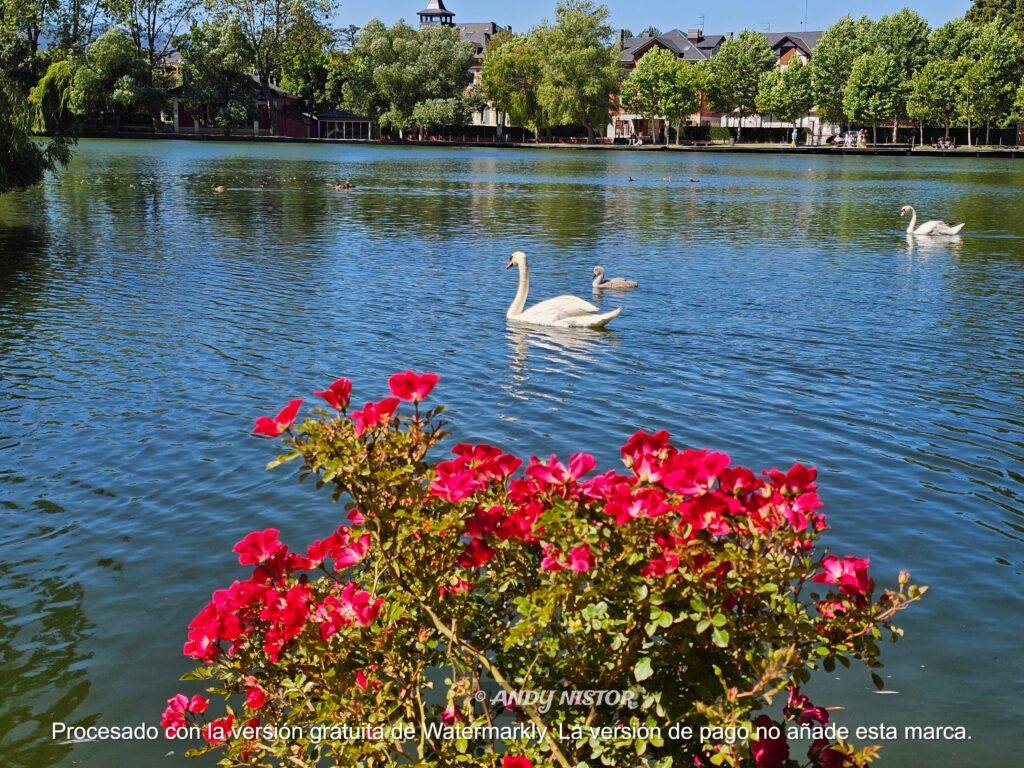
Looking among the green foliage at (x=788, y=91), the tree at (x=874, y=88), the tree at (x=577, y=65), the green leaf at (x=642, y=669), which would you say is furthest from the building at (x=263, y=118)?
the green leaf at (x=642, y=669)

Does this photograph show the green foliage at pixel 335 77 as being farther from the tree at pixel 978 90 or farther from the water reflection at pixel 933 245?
the water reflection at pixel 933 245

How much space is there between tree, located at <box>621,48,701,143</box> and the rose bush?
421 feet

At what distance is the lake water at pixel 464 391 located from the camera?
696cm

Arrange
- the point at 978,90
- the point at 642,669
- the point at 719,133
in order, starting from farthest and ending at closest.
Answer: the point at 719,133 → the point at 978,90 → the point at 642,669

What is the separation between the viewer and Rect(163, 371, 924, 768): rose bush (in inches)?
140

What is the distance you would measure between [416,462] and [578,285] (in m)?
20.3

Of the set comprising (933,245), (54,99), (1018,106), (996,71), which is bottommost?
(933,245)

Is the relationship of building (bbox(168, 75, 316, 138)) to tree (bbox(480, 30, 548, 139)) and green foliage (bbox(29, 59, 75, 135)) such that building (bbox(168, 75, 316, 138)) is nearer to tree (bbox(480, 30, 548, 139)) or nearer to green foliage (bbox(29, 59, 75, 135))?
tree (bbox(480, 30, 548, 139))

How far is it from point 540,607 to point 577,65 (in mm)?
117892

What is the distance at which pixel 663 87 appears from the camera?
126 meters

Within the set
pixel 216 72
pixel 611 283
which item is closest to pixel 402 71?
pixel 216 72

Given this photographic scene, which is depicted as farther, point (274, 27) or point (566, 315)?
point (274, 27)

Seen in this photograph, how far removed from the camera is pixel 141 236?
96.1 feet

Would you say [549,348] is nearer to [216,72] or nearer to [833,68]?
[216,72]
